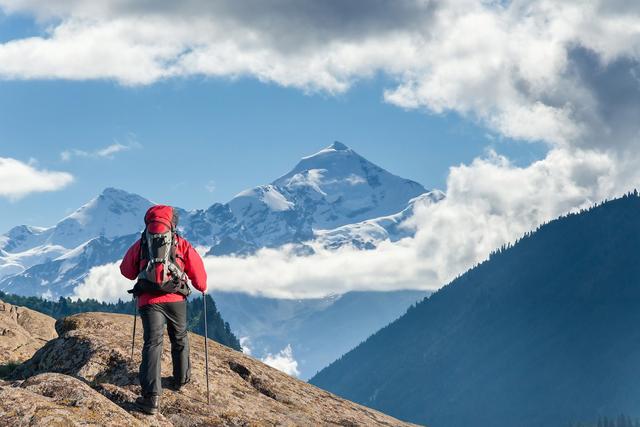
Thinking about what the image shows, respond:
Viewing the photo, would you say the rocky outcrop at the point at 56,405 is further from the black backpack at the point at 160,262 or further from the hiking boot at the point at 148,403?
the black backpack at the point at 160,262

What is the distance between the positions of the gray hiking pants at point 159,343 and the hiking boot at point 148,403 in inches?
4.7

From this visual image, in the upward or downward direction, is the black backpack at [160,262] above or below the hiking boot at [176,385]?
above

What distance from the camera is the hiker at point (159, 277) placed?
64.7 feet

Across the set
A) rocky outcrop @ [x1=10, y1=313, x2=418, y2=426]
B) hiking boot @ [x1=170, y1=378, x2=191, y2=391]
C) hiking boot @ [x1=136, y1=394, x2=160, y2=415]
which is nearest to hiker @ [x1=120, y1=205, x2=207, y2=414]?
hiking boot @ [x1=136, y1=394, x2=160, y2=415]

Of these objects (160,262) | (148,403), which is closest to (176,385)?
(148,403)

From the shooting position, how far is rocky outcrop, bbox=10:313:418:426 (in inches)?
659

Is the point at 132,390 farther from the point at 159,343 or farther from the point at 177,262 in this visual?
the point at 177,262

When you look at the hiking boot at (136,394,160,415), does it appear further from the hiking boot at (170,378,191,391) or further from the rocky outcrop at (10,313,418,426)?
the hiking boot at (170,378,191,391)

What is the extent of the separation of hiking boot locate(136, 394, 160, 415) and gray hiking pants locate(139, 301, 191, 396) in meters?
0.12

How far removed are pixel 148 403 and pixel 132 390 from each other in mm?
1853

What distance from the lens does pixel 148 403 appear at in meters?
18.7

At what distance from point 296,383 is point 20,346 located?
11547 mm

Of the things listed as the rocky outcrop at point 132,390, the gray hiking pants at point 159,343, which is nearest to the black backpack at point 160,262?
the gray hiking pants at point 159,343

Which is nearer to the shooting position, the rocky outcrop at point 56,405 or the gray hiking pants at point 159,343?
the rocky outcrop at point 56,405
